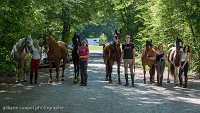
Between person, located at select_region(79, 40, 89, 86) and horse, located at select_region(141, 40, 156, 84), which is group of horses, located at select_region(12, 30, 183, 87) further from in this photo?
person, located at select_region(79, 40, 89, 86)

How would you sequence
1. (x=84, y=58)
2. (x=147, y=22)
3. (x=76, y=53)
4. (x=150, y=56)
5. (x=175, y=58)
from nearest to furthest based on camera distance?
1. (x=84, y=58)
2. (x=175, y=58)
3. (x=150, y=56)
4. (x=76, y=53)
5. (x=147, y=22)

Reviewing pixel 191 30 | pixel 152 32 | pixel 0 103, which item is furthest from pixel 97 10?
pixel 0 103

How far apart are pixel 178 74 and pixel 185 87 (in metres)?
1.33

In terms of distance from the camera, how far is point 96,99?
41.3 feet

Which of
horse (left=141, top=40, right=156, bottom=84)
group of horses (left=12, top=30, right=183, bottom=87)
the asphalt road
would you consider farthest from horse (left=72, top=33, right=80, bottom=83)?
horse (left=141, top=40, right=156, bottom=84)

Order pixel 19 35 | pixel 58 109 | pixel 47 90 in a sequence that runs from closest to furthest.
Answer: pixel 58 109, pixel 47 90, pixel 19 35

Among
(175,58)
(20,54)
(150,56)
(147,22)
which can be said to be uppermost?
(147,22)

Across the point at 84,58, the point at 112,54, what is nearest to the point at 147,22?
the point at 112,54

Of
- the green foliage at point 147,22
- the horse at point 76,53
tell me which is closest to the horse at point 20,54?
the green foliage at point 147,22

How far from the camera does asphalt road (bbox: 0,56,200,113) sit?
10.6 meters

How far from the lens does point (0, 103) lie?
11586 mm

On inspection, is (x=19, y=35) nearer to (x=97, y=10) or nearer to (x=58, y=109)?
(x=58, y=109)

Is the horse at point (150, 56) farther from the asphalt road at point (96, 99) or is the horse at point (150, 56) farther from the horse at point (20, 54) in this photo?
the horse at point (20, 54)

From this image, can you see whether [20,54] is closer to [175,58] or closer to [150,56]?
[150,56]
